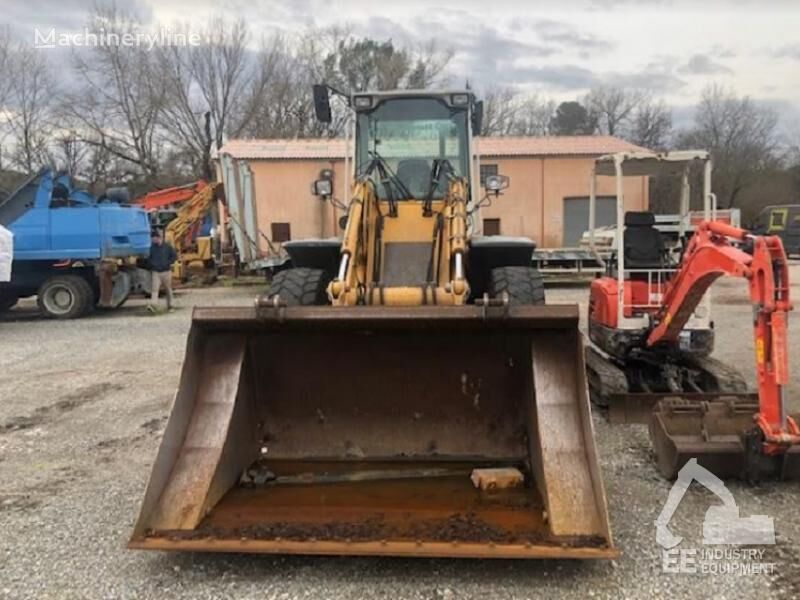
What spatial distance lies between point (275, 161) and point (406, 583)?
57.2 ft

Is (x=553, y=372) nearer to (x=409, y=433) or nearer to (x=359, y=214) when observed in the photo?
(x=409, y=433)

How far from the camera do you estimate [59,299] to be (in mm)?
14211

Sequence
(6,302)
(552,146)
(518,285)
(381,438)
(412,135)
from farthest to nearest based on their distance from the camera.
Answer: (552,146) → (6,302) → (412,135) → (518,285) → (381,438)

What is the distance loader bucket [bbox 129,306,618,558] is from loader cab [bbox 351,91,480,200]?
8.02 feet

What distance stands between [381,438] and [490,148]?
56.3ft

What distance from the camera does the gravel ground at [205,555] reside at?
11.4 feet

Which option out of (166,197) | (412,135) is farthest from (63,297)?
(412,135)

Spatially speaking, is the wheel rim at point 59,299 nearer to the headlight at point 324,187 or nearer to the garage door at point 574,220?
the headlight at point 324,187

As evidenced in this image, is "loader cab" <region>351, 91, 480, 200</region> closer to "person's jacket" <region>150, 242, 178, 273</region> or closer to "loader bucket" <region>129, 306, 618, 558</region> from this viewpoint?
"loader bucket" <region>129, 306, 618, 558</region>

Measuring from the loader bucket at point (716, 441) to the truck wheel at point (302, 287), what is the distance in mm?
2682

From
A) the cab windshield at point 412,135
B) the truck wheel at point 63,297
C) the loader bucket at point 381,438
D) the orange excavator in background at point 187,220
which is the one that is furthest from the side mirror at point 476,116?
the orange excavator in background at point 187,220

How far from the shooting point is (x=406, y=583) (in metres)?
3.52

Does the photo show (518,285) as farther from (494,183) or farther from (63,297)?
(63,297)

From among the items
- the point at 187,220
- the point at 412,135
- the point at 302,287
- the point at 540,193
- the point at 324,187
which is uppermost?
the point at 540,193
